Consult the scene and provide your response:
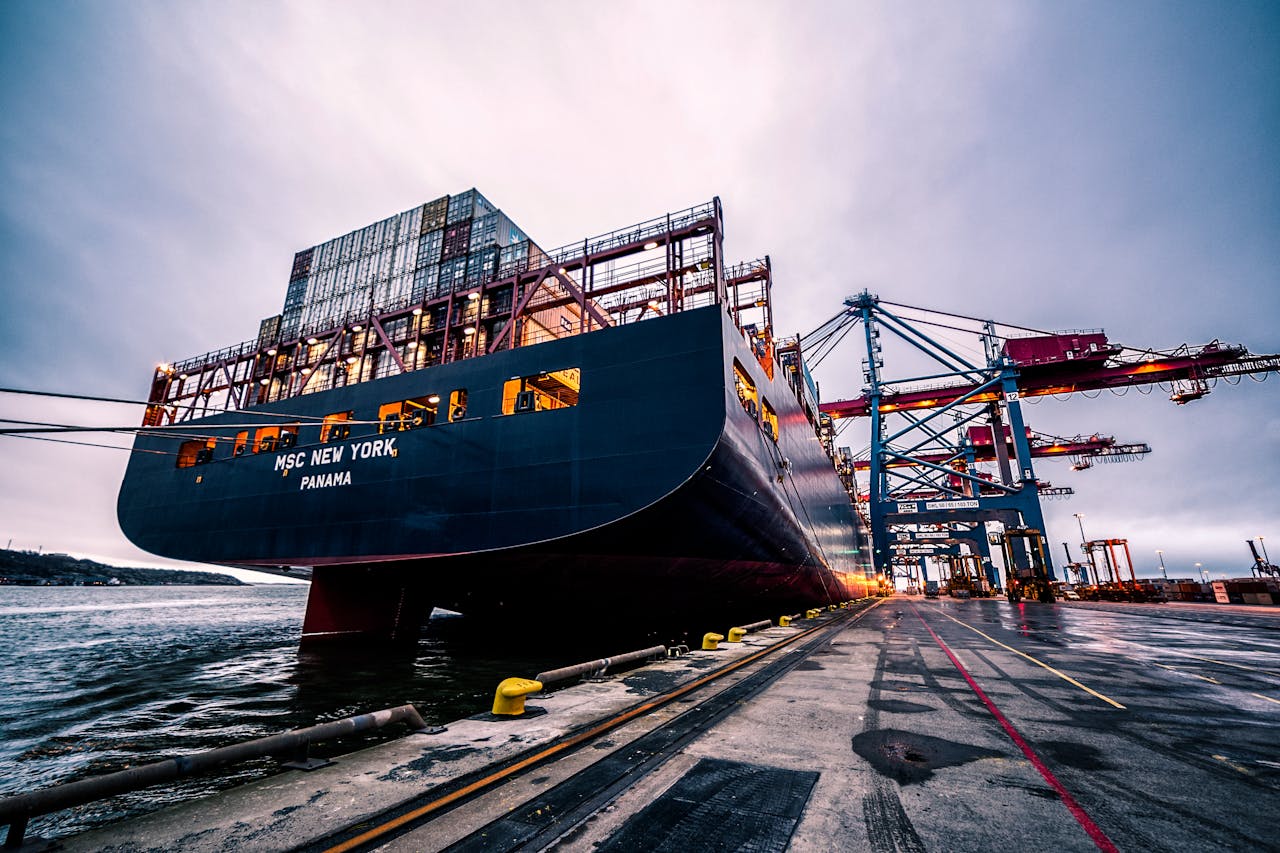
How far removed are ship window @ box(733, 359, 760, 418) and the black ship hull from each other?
34 cm

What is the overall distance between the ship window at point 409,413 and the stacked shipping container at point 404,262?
5.27 m

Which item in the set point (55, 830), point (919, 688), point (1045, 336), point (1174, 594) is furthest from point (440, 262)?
point (1174, 594)

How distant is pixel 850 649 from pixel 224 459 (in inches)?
872

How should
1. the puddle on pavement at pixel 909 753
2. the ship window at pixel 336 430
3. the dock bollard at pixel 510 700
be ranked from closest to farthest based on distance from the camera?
the puddle on pavement at pixel 909 753
the dock bollard at pixel 510 700
the ship window at pixel 336 430

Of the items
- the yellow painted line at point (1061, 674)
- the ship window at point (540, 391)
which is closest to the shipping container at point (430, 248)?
the ship window at point (540, 391)

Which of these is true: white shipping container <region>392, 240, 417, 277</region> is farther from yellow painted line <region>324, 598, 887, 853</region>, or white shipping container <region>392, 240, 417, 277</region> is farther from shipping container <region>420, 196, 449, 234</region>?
yellow painted line <region>324, 598, 887, 853</region>

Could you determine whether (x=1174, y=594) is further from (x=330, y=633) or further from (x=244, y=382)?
(x=244, y=382)

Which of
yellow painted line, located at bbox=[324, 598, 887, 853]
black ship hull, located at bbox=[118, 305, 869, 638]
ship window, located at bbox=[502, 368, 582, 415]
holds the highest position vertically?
ship window, located at bbox=[502, 368, 582, 415]

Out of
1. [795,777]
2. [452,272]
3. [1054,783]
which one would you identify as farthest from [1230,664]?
[452,272]

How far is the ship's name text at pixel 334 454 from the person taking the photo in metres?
15.6

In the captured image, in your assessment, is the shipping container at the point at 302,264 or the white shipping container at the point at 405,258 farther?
the shipping container at the point at 302,264

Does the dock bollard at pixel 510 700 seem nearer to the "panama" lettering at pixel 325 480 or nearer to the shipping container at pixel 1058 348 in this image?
Answer: the "panama" lettering at pixel 325 480

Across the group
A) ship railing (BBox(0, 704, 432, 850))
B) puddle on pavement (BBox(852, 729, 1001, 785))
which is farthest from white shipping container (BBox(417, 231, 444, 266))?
puddle on pavement (BBox(852, 729, 1001, 785))

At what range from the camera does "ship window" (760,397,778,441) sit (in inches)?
751
